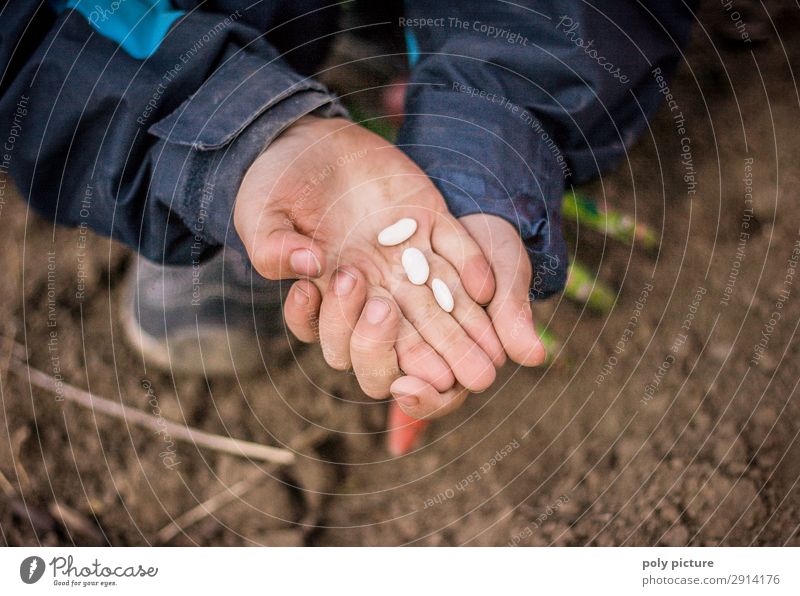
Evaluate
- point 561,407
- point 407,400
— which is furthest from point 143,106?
point 561,407

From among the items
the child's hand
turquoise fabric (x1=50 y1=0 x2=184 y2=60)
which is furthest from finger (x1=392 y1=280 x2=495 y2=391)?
turquoise fabric (x1=50 y1=0 x2=184 y2=60)

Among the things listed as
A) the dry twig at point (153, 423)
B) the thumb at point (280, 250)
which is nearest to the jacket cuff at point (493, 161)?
the thumb at point (280, 250)

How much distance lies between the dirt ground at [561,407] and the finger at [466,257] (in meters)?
0.06

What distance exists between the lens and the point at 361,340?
1.40 ft

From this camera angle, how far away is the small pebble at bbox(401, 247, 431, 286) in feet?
1.43

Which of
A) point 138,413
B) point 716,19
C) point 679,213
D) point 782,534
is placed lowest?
point 782,534

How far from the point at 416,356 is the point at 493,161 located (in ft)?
0.53

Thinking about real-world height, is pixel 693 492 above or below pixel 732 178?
below

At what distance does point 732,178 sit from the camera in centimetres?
49

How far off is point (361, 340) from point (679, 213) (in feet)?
0.92

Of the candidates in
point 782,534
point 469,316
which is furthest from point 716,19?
point 782,534

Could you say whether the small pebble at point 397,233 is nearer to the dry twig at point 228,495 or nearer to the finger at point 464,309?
the finger at point 464,309

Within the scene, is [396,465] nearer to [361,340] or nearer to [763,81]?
[361,340]

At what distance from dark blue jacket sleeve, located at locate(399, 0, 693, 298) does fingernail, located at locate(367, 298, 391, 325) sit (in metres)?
0.10
